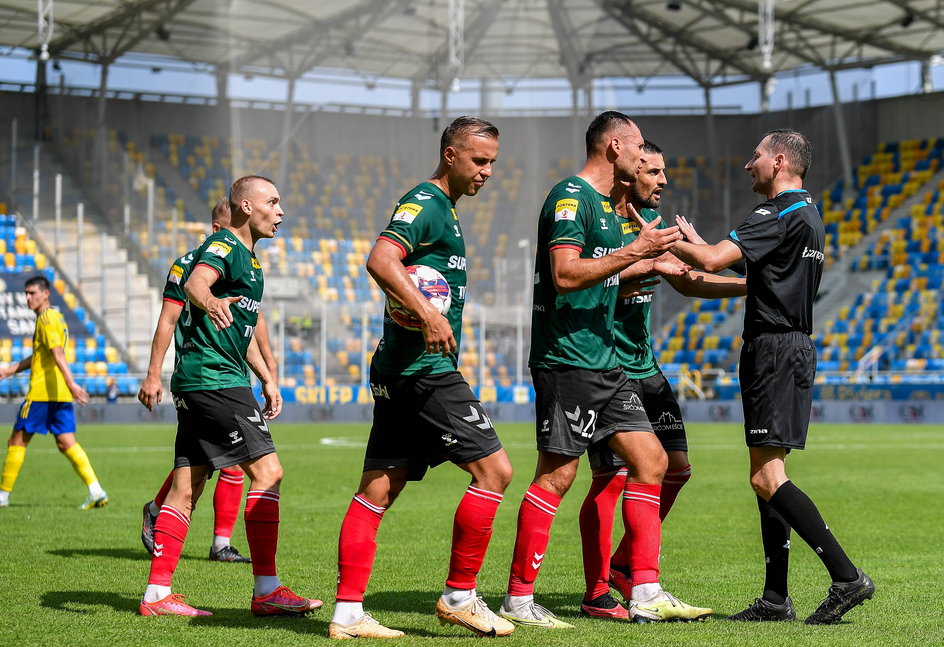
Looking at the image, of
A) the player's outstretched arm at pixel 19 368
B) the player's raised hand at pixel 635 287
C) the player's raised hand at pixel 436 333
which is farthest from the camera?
the player's outstretched arm at pixel 19 368

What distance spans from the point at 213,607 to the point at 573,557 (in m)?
2.90

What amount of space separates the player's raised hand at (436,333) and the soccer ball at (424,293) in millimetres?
217

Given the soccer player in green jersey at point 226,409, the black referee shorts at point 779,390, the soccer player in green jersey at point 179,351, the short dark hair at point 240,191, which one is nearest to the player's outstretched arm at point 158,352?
the soccer player in green jersey at point 179,351

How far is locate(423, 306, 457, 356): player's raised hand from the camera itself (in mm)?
5191

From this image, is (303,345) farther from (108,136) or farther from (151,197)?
(108,136)

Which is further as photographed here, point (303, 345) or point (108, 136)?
point (108, 136)

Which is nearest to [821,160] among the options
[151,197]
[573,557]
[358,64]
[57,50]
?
[358,64]

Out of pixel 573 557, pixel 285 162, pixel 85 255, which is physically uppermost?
pixel 285 162

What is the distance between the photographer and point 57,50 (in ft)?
135

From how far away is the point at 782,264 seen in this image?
6082 mm

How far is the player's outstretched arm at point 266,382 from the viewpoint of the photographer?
7.28m

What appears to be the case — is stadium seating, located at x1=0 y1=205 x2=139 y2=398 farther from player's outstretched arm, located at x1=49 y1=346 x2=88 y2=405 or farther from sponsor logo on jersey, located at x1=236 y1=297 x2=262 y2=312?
sponsor logo on jersey, located at x1=236 y1=297 x2=262 y2=312

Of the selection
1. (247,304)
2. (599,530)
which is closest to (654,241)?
(599,530)

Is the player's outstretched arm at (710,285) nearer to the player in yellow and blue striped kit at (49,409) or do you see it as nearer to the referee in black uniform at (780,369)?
the referee in black uniform at (780,369)
